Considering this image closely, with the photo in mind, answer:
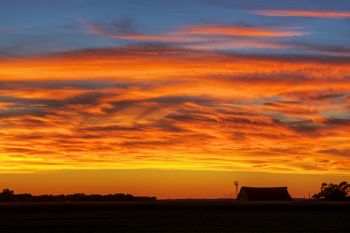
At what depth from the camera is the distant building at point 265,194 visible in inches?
6304

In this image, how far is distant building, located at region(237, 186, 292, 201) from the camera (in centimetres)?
16012

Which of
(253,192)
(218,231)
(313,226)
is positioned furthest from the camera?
(253,192)

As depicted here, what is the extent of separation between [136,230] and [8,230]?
31.6 feet

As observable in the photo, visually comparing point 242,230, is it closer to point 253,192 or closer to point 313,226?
point 313,226

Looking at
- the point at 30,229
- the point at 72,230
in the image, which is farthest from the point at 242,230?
the point at 30,229

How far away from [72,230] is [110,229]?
9.70ft

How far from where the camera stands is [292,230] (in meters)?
50.4

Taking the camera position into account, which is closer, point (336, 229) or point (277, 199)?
point (336, 229)

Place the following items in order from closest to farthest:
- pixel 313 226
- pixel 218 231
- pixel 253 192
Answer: pixel 218 231 < pixel 313 226 < pixel 253 192

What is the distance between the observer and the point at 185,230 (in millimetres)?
50219

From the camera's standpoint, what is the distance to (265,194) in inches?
6339

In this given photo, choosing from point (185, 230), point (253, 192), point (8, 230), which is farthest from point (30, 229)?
point (253, 192)

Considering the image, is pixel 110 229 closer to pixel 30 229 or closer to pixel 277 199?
pixel 30 229

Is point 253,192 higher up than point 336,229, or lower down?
higher up
